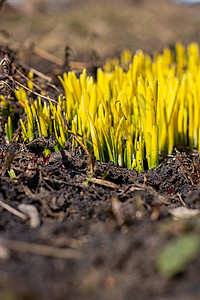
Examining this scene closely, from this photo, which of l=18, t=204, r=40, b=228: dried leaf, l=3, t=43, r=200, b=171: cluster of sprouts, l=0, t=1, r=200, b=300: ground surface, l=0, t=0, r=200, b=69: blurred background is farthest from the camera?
l=0, t=0, r=200, b=69: blurred background

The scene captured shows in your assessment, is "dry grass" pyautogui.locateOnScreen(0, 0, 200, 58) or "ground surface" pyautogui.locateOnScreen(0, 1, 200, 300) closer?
"ground surface" pyautogui.locateOnScreen(0, 1, 200, 300)

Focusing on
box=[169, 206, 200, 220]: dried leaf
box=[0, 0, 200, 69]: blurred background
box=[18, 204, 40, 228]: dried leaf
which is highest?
box=[0, 0, 200, 69]: blurred background

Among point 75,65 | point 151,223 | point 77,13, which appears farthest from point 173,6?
point 151,223

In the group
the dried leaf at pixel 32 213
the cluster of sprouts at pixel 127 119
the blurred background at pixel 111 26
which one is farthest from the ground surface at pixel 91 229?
the blurred background at pixel 111 26

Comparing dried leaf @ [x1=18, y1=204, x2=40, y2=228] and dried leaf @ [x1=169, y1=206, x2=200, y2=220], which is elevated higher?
dried leaf @ [x1=18, y1=204, x2=40, y2=228]

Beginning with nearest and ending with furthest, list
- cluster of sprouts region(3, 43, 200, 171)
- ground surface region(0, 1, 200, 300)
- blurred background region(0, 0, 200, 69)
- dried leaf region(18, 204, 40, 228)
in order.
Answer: ground surface region(0, 1, 200, 300), dried leaf region(18, 204, 40, 228), cluster of sprouts region(3, 43, 200, 171), blurred background region(0, 0, 200, 69)

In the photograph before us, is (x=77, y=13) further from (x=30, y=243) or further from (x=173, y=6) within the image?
(x=30, y=243)

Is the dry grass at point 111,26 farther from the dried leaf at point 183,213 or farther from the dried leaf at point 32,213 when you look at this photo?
the dried leaf at point 183,213

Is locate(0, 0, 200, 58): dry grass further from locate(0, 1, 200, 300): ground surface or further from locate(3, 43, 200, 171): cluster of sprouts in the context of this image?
locate(0, 1, 200, 300): ground surface

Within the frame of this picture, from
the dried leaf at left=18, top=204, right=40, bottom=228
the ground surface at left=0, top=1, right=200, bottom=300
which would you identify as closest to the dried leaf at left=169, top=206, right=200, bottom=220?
the ground surface at left=0, top=1, right=200, bottom=300
